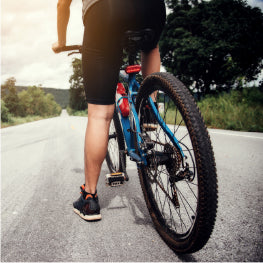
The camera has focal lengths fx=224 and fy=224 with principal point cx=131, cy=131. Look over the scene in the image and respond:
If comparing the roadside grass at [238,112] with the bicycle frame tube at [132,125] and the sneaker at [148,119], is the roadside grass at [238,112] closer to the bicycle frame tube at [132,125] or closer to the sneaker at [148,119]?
the bicycle frame tube at [132,125]

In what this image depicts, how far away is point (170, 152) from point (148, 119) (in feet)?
1.31

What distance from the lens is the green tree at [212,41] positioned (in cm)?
2103

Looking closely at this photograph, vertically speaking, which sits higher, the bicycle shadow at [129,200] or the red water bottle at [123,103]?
the red water bottle at [123,103]

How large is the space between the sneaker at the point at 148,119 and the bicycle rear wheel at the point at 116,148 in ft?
1.59

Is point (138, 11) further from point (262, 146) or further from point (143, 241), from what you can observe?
point (262, 146)

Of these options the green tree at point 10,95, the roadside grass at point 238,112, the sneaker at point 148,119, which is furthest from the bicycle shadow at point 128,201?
the green tree at point 10,95

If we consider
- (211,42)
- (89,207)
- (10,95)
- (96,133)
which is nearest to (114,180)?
(89,207)

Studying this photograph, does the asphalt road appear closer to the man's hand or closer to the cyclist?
the cyclist

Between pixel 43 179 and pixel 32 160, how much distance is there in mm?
1373

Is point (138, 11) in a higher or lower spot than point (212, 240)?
higher

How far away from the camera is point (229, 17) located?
22484mm

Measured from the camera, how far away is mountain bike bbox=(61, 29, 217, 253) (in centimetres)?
100

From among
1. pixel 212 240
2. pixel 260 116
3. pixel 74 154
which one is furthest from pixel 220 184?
pixel 260 116

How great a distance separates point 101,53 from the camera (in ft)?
4.85
